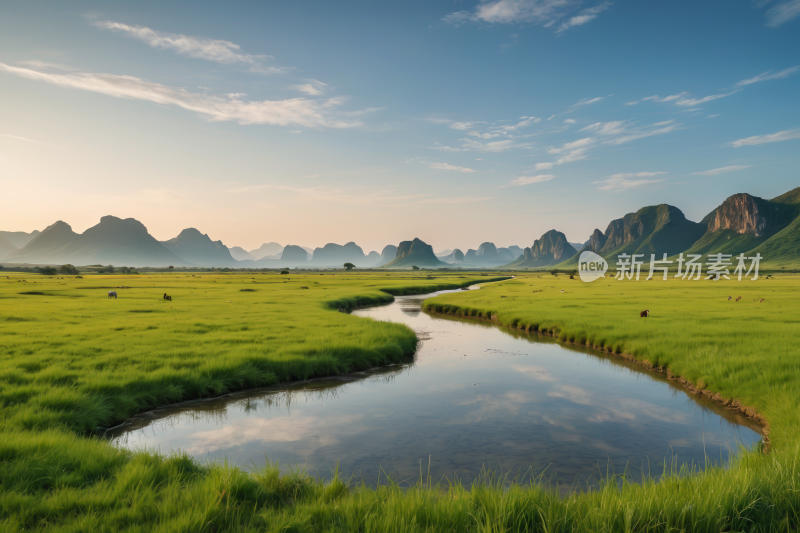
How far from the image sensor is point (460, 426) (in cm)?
1402

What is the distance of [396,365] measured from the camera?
2395cm

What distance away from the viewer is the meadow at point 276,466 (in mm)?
6277

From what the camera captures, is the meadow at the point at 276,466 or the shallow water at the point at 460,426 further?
the shallow water at the point at 460,426

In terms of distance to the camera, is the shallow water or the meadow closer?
the meadow

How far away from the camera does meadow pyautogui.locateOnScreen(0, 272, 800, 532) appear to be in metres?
6.28

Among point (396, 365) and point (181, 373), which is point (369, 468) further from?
point (396, 365)

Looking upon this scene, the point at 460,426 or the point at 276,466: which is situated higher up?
the point at 276,466

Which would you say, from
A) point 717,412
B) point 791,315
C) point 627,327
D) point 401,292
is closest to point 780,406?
point 717,412

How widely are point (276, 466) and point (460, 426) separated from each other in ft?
23.9

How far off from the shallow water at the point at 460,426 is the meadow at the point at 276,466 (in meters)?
1.07

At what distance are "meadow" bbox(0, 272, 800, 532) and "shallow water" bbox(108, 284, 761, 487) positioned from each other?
1.07 metres

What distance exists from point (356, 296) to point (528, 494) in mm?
55101

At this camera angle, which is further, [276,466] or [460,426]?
[460,426]

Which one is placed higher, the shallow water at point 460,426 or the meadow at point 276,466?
the meadow at point 276,466
